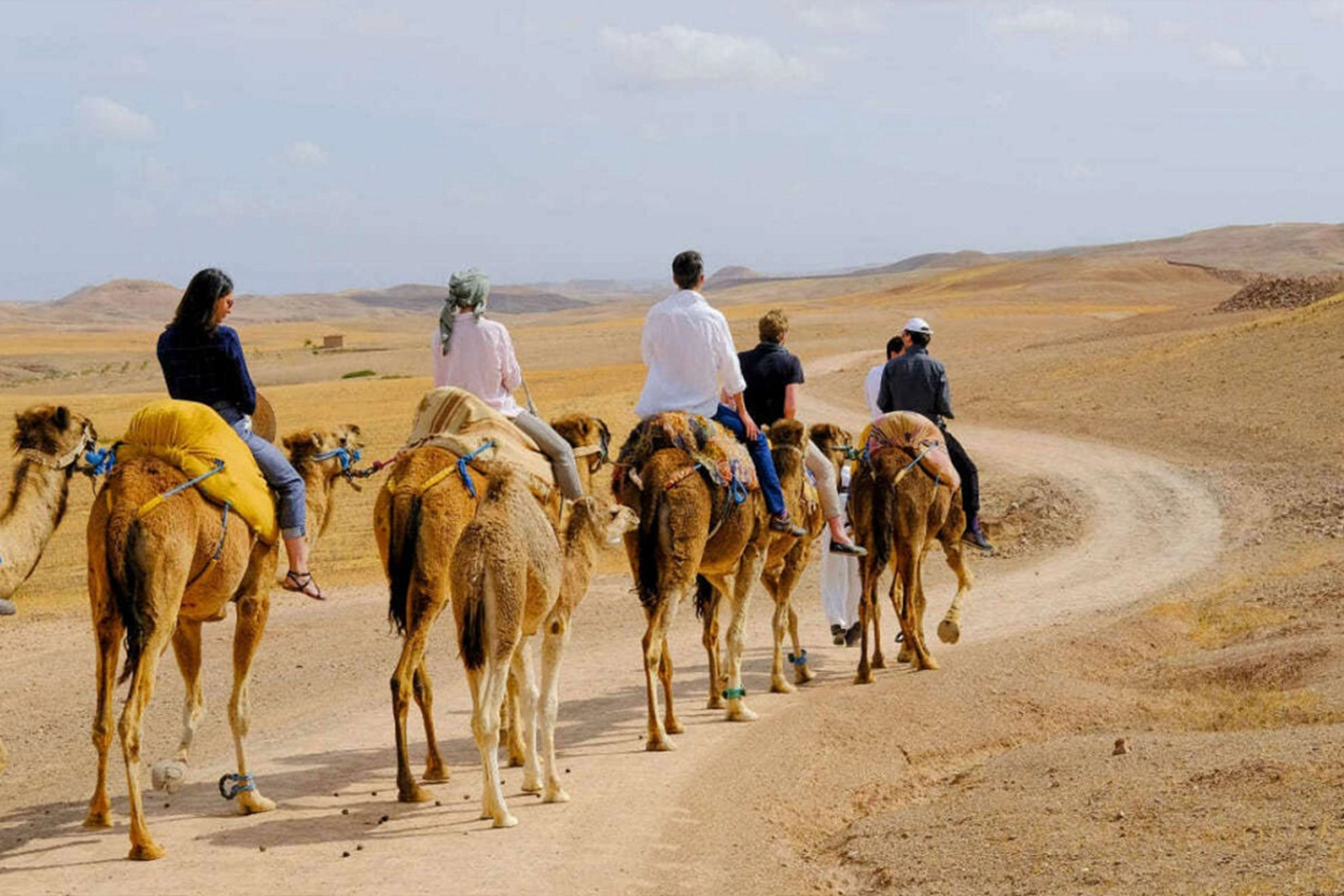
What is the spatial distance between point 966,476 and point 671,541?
442 centimetres

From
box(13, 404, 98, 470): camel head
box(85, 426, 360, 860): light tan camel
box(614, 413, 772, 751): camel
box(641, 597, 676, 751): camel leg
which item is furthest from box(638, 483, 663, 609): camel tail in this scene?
box(13, 404, 98, 470): camel head

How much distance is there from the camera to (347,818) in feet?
31.4

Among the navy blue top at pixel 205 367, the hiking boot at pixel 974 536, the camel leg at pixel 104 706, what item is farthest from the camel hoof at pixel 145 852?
the hiking boot at pixel 974 536

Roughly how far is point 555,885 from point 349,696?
20.3 ft

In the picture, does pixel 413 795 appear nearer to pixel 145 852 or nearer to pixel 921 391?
pixel 145 852

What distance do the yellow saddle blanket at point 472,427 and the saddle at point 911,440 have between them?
393 centimetres

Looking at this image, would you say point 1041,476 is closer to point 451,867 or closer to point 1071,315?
point 451,867

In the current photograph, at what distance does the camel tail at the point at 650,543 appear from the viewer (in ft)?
37.7

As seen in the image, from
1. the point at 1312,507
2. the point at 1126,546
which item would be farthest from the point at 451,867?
the point at 1312,507

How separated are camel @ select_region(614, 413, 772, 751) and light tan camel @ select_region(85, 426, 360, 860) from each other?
262 cm

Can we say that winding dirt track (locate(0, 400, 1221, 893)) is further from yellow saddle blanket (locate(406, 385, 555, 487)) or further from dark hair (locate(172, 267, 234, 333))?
dark hair (locate(172, 267, 234, 333))

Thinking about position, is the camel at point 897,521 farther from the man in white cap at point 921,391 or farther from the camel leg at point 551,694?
the camel leg at point 551,694

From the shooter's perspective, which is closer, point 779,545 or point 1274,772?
point 1274,772

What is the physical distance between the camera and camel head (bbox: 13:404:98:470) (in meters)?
10.0
